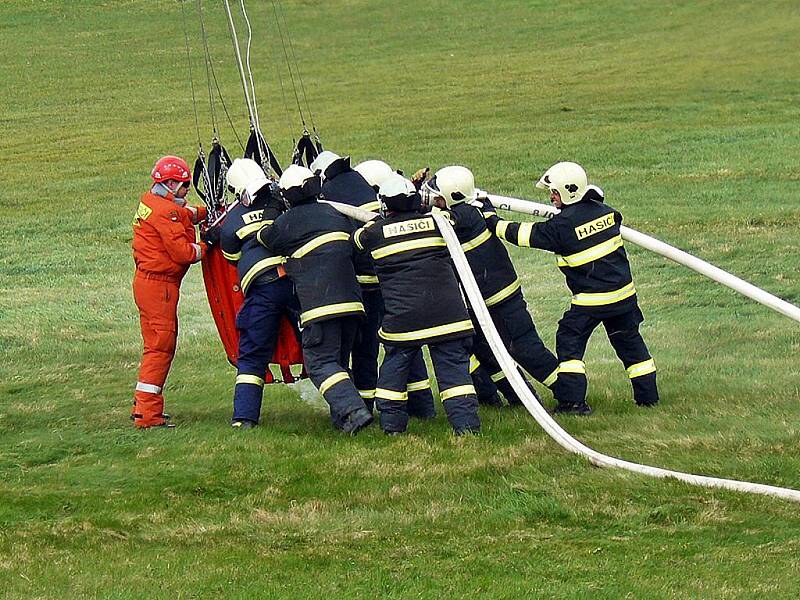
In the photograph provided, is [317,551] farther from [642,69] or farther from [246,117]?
[642,69]

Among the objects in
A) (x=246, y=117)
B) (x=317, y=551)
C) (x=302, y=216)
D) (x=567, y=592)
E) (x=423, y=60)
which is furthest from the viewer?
(x=423, y=60)

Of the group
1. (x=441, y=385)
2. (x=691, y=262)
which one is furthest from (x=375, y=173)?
(x=691, y=262)

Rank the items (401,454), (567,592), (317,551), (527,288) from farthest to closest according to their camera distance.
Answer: (527,288), (401,454), (317,551), (567,592)

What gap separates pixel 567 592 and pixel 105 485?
3635 mm

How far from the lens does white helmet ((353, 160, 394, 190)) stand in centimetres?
1100

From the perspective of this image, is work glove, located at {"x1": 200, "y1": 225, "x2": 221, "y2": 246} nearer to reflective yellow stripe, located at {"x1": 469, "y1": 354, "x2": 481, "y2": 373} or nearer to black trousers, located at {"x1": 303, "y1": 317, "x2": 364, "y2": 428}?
black trousers, located at {"x1": 303, "y1": 317, "x2": 364, "y2": 428}

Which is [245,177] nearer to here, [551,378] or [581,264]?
[581,264]

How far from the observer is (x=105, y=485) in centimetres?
884

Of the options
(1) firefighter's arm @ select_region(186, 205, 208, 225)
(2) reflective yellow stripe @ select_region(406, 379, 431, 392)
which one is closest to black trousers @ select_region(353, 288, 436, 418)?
(2) reflective yellow stripe @ select_region(406, 379, 431, 392)

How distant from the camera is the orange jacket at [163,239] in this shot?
10.4 meters

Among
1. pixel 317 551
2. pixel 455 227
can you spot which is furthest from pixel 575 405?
pixel 317 551

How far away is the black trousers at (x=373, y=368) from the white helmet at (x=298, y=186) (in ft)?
3.11

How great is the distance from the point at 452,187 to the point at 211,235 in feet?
6.71

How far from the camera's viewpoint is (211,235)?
1066 centimetres
